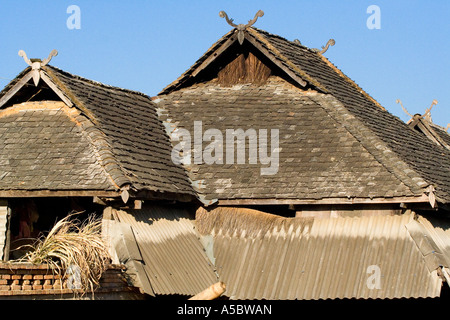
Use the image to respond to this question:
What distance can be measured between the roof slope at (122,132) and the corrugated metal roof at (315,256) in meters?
1.46

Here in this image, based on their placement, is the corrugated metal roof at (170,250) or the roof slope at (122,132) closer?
the corrugated metal roof at (170,250)

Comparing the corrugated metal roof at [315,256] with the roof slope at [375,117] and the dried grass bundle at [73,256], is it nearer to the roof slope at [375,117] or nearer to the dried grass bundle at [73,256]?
the roof slope at [375,117]

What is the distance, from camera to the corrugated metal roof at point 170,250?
14898 mm

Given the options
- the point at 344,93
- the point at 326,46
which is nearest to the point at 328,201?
the point at 344,93

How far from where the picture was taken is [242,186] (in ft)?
56.7

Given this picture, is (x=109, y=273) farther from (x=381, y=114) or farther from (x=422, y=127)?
(x=422, y=127)

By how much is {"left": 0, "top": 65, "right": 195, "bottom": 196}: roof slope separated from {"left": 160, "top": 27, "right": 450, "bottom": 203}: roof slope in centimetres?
154

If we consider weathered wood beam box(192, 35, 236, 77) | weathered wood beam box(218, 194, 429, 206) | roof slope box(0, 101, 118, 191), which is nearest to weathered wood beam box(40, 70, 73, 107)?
roof slope box(0, 101, 118, 191)

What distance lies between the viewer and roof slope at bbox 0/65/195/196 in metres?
15.4

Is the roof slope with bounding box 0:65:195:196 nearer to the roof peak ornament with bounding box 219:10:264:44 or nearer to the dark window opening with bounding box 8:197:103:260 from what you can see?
the dark window opening with bounding box 8:197:103:260

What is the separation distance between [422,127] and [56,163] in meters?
13.4

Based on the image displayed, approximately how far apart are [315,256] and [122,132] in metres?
5.05

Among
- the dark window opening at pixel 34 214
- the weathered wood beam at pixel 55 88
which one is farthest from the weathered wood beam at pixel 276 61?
A: the dark window opening at pixel 34 214
